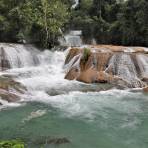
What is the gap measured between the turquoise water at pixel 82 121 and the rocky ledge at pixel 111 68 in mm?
2779

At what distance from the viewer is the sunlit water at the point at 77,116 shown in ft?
35.0

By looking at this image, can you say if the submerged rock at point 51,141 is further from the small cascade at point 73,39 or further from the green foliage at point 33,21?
the small cascade at point 73,39

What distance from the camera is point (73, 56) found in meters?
22.8

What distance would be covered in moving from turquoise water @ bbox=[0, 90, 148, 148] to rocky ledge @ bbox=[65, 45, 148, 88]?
2.78m

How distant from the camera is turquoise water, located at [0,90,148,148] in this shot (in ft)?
34.5

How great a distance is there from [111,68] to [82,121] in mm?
8302

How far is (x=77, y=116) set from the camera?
512 inches

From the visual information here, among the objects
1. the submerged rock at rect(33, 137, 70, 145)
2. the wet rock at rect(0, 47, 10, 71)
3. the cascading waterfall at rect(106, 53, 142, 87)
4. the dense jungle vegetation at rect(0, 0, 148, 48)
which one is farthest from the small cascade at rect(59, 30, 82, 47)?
the submerged rock at rect(33, 137, 70, 145)

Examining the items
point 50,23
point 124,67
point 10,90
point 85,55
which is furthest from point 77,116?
point 50,23

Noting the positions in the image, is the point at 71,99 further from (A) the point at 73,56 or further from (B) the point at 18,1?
(B) the point at 18,1

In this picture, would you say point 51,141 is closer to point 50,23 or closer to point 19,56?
point 19,56

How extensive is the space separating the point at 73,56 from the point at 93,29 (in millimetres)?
15487

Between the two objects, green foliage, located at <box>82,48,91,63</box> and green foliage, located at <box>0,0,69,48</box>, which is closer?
green foliage, located at <box>82,48,91,63</box>

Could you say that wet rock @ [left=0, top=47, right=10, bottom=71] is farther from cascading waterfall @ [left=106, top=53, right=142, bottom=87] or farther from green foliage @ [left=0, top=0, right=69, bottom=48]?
cascading waterfall @ [left=106, top=53, right=142, bottom=87]
